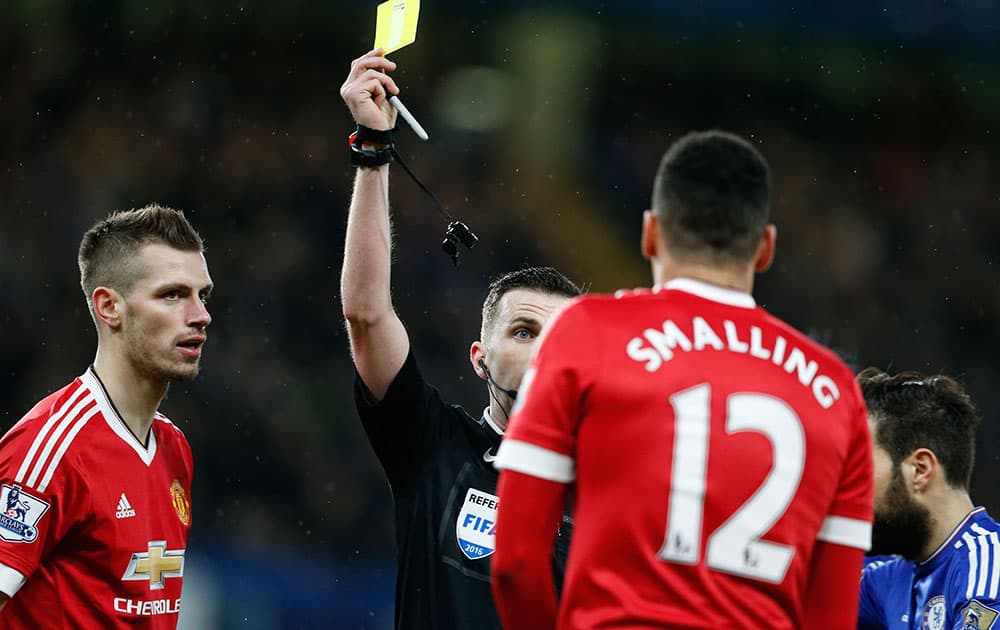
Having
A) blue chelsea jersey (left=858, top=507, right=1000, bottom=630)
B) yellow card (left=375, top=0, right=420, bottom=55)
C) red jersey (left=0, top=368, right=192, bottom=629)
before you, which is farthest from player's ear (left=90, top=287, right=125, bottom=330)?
blue chelsea jersey (left=858, top=507, right=1000, bottom=630)

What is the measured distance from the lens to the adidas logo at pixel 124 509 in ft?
12.0

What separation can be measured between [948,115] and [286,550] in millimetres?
8651

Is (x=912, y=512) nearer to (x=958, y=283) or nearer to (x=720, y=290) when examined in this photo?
(x=720, y=290)

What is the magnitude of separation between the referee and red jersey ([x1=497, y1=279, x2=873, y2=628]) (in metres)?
1.02

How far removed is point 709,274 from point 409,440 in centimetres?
126

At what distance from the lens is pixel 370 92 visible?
336 cm

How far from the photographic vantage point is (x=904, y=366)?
12.1m

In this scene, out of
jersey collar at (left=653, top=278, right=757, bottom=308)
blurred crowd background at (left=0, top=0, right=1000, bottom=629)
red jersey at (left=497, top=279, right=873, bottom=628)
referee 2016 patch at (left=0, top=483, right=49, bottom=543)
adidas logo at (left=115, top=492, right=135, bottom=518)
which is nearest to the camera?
red jersey at (left=497, top=279, right=873, bottom=628)

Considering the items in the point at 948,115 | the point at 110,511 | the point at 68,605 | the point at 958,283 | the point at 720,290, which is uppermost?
the point at 948,115

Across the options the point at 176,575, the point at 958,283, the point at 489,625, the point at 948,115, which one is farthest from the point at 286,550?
the point at 948,115

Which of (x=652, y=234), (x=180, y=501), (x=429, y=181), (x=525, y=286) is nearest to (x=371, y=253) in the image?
(x=525, y=286)

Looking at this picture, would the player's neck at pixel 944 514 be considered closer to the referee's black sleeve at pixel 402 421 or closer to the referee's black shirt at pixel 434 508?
the referee's black shirt at pixel 434 508

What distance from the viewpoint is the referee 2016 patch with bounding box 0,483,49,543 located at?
3445 millimetres

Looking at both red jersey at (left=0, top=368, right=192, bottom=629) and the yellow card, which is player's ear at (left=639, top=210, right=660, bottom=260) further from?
red jersey at (left=0, top=368, right=192, bottom=629)
